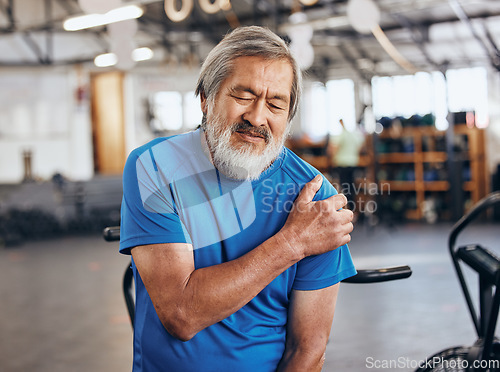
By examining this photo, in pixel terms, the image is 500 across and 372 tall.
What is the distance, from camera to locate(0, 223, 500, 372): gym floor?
3.07 metres

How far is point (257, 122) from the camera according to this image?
1.20m

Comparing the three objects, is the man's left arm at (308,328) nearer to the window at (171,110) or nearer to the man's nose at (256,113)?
the man's nose at (256,113)

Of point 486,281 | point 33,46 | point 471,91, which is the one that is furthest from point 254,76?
point 33,46

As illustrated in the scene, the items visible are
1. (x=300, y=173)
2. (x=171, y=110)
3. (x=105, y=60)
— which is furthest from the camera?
(x=171, y=110)

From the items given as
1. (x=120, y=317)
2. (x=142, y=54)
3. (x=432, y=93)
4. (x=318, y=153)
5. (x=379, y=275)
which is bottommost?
(x=120, y=317)

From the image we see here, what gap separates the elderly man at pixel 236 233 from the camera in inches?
42.9

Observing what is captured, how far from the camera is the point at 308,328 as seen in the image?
3.97ft

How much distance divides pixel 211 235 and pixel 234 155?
19 cm

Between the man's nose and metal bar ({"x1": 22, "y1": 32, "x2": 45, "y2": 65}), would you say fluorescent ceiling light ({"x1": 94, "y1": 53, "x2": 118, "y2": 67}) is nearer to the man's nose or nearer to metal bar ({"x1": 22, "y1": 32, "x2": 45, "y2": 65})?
metal bar ({"x1": 22, "y1": 32, "x2": 45, "y2": 65})

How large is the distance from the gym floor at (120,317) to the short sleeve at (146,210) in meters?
0.75

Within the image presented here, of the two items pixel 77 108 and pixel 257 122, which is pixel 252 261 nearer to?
pixel 257 122

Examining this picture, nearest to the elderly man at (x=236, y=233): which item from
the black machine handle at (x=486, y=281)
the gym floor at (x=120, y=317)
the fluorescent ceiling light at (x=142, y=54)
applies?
the black machine handle at (x=486, y=281)

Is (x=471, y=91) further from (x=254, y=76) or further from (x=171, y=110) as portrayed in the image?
(x=254, y=76)

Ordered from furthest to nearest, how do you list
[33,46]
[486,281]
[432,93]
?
[33,46]
[432,93]
[486,281]
